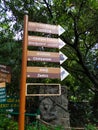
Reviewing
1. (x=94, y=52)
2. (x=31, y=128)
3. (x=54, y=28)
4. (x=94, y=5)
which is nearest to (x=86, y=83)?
(x=94, y=52)

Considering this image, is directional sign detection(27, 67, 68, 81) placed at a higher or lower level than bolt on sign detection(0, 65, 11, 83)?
lower

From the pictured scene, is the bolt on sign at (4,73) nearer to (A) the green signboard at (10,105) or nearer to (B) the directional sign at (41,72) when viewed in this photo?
(B) the directional sign at (41,72)

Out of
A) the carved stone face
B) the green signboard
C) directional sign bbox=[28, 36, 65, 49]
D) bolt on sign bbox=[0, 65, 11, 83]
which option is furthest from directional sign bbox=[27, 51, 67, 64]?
the carved stone face

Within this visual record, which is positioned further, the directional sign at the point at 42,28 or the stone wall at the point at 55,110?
the stone wall at the point at 55,110

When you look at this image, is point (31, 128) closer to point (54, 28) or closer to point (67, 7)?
point (54, 28)

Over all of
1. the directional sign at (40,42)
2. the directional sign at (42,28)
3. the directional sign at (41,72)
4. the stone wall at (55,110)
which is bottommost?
the stone wall at (55,110)

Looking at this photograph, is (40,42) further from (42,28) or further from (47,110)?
(47,110)

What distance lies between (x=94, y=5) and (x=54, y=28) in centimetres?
573

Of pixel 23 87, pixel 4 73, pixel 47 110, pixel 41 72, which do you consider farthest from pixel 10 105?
pixel 23 87

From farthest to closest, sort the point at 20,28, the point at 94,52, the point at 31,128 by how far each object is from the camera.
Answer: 1. the point at 94,52
2. the point at 20,28
3. the point at 31,128

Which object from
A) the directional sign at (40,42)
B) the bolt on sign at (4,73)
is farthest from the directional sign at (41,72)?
the bolt on sign at (4,73)

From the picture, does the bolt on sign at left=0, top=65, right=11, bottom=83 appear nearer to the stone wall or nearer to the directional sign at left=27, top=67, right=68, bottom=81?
the directional sign at left=27, top=67, right=68, bottom=81

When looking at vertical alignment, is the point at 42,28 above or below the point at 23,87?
above

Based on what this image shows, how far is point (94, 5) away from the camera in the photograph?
1112cm
